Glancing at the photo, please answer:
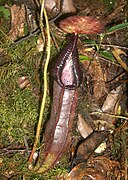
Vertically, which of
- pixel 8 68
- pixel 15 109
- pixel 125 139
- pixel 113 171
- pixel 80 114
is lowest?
pixel 113 171

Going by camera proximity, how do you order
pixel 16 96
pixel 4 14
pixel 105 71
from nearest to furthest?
pixel 16 96
pixel 4 14
pixel 105 71

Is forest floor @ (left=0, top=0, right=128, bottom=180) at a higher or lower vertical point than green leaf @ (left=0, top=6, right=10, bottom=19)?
lower

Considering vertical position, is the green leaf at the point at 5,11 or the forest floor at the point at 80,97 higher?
the green leaf at the point at 5,11

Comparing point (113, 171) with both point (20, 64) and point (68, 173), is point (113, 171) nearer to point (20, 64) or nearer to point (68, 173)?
point (68, 173)

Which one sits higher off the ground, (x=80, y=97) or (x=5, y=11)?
(x=5, y=11)

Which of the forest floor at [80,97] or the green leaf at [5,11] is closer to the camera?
the forest floor at [80,97]

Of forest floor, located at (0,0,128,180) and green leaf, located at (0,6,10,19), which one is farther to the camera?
green leaf, located at (0,6,10,19)

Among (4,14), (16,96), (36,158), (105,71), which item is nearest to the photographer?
(36,158)

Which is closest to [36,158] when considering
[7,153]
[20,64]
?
[7,153]

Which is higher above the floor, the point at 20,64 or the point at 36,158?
the point at 20,64

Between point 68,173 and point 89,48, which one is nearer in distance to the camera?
point 68,173
